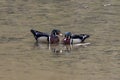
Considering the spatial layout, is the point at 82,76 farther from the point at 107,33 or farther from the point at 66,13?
the point at 66,13

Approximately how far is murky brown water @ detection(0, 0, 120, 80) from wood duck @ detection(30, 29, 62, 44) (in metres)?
0.29

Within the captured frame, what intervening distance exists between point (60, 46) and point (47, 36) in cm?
74

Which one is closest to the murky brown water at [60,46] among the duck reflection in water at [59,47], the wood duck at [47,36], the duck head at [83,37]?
the duck reflection in water at [59,47]

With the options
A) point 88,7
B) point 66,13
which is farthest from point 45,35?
point 88,7

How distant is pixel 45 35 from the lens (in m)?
23.1

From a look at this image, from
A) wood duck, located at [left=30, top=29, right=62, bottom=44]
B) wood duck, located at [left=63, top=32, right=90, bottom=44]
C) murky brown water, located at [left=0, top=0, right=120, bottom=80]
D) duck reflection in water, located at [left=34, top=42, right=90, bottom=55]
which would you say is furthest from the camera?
wood duck, located at [left=30, top=29, right=62, bottom=44]

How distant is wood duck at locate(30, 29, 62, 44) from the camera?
22.9 metres

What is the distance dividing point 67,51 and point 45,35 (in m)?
1.91

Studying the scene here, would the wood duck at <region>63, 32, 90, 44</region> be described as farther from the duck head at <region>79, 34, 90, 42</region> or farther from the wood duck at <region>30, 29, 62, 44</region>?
the wood duck at <region>30, 29, 62, 44</region>

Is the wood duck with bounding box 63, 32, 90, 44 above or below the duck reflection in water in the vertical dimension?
above

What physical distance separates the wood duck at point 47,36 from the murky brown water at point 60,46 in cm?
29

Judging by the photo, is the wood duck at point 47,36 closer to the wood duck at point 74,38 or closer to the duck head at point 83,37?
the wood duck at point 74,38

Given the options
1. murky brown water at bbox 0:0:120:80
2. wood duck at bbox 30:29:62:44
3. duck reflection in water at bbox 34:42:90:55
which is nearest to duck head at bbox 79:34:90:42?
duck reflection in water at bbox 34:42:90:55

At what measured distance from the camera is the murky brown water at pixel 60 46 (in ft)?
59.2
